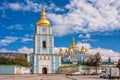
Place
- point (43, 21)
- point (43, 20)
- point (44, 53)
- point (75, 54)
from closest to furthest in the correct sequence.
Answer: point (44, 53) → point (43, 21) → point (43, 20) → point (75, 54)

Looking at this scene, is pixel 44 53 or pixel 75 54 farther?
pixel 75 54

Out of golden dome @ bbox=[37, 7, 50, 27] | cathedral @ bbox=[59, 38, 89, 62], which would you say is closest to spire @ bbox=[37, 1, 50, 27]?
golden dome @ bbox=[37, 7, 50, 27]

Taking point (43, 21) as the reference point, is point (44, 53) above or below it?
below

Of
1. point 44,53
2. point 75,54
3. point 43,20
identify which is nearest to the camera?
point 44,53

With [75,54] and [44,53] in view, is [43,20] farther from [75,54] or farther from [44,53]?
[75,54]

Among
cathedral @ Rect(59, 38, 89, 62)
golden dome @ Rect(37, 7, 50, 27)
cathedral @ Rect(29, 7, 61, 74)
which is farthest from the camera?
cathedral @ Rect(59, 38, 89, 62)

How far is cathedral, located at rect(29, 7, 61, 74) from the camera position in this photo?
84.1 m

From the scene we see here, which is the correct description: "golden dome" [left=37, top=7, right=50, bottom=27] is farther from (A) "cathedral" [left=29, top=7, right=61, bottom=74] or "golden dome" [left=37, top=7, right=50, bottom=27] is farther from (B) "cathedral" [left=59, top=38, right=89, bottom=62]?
(B) "cathedral" [left=59, top=38, right=89, bottom=62]

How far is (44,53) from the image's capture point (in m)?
84.8

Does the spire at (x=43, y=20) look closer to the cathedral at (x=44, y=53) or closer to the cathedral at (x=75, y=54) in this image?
the cathedral at (x=44, y=53)

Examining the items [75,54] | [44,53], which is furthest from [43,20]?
[75,54]

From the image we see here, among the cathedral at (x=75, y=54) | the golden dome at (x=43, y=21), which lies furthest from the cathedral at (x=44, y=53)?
the cathedral at (x=75, y=54)

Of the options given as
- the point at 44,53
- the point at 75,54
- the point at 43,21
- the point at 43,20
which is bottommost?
the point at 75,54

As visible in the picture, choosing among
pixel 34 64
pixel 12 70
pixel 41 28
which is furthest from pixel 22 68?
pixel 41 28
